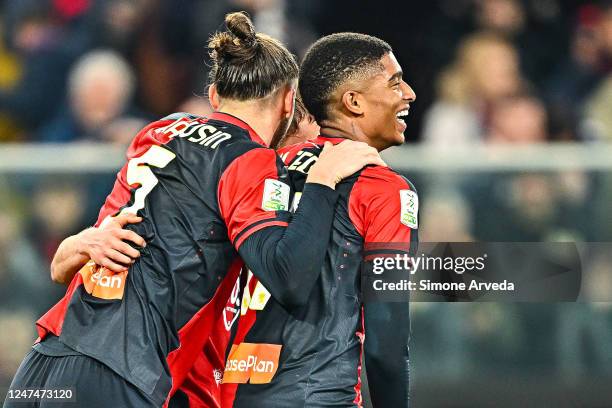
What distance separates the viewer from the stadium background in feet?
16.7

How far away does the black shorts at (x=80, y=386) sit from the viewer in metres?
2.78

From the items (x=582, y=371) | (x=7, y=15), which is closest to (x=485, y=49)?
(x=582, y=371)

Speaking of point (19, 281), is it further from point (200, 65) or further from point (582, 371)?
point (582, 371)

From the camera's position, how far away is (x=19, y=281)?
5328mm

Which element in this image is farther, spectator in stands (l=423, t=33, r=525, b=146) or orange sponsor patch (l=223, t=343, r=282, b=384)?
spectator in stands (l=423, t=33, r=525, b=146)

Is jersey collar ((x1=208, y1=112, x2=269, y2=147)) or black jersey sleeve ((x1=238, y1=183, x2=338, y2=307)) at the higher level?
jersey collar ((x1=208, y1=112, x2=269, y2=147))

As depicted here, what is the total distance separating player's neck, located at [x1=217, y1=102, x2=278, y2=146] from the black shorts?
0.87 meters

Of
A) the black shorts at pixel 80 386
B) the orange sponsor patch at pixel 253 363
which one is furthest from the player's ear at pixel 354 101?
the black shorts at pixel 80 386

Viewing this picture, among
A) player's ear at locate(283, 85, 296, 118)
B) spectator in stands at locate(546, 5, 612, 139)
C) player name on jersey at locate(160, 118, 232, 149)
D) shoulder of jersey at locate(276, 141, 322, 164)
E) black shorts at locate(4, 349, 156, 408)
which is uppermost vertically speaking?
spectator in stands at locate(546, 5, 612, 139)

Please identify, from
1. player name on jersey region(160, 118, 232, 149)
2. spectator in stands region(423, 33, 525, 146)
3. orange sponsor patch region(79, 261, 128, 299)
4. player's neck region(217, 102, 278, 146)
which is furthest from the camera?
spectator in stands region(423, 33, 525, 146)

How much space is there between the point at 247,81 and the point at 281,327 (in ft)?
2.50

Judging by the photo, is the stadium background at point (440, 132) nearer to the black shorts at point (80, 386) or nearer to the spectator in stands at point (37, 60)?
the spectator in stands at point (37, 60)

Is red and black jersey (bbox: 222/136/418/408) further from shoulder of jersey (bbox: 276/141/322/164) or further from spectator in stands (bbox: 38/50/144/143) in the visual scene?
spectator in stands (bbox: 38/50/144/143)

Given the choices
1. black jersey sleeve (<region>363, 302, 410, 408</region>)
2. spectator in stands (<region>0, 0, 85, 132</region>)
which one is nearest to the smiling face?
black jersey sleeve (<region>363, 302, 410, 408</region>)
